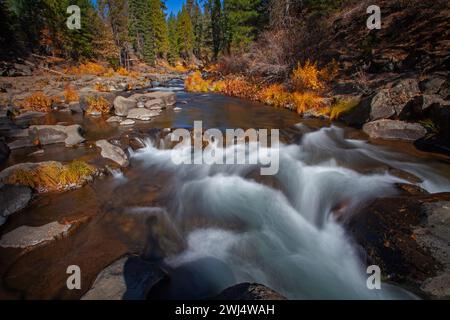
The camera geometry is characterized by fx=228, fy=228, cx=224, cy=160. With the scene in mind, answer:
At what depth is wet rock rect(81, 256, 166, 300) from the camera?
2787 millimetres

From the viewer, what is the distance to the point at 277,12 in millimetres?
19391

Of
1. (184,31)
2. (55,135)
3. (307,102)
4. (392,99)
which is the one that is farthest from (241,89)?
(184,31)

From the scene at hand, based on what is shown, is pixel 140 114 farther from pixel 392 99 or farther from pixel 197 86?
pixel 392 99

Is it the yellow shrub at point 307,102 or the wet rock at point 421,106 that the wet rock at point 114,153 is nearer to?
the yellow shrub at point 307,102

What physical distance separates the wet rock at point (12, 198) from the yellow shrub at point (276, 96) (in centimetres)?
1145

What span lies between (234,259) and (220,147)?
4.33 m

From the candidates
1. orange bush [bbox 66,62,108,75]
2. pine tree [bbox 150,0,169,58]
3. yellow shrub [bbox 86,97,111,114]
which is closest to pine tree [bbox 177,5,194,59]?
pine tree [bbox 150,0,169,58]

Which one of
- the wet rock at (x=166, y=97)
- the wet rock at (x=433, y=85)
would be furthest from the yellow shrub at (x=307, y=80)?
the wet rock at (x=166, y=97)

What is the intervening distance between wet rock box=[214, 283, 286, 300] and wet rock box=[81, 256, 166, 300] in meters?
1.02

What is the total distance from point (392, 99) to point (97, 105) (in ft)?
43.7

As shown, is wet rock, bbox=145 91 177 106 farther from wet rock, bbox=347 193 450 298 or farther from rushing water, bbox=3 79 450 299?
wet rock, bbox=347 193 450 298

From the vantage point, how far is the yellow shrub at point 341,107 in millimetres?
9656

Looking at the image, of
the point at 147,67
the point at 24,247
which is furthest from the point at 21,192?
the point at 147,67
